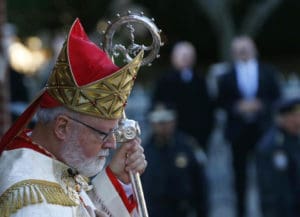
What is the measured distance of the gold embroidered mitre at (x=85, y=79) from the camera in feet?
16.5

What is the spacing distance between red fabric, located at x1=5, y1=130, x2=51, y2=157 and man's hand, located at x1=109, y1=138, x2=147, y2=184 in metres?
0.58

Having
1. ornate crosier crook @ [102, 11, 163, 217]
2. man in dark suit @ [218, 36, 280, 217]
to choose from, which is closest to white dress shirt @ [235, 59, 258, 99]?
man in dark suit @ [218, 36, 280, 217]

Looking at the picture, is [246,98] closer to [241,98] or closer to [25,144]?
[241,98]

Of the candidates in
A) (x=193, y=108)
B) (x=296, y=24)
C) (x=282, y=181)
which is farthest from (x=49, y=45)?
(x=282, y=181)

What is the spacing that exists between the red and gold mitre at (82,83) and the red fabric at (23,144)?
0.8 inches

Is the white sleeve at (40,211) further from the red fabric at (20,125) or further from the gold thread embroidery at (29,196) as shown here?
the red fabric at (20,125)

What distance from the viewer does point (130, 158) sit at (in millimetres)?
5551

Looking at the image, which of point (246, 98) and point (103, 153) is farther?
point (246, 98)

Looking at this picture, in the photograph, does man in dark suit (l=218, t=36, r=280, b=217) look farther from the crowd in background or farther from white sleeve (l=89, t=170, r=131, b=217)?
white sleeve (l=89, t=170, r=131, b=217)

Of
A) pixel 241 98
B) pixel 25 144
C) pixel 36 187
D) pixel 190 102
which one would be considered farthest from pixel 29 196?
pixel 190 102

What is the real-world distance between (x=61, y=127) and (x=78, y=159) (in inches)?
5.8

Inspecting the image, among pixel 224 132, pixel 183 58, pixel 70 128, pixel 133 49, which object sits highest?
pixel 183 58

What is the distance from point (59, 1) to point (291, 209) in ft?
27.0

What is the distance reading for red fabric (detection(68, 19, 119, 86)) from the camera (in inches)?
197
